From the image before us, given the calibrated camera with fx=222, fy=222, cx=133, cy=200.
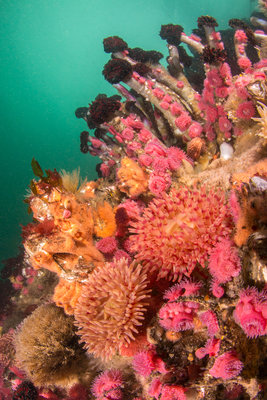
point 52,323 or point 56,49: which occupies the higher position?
point 56,49

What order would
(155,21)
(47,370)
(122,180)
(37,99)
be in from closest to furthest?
(47,370), (122,180), (155,21), (37,99)

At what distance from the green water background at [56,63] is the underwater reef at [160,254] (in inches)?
1358

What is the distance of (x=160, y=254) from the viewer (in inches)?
96.7

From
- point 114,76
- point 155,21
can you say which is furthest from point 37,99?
point 114,76

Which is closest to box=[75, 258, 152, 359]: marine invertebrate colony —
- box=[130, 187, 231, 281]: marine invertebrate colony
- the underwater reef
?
the underwater reef

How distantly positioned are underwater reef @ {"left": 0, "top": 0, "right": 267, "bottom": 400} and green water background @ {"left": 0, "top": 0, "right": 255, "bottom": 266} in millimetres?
34496

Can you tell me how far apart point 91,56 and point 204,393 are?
6922 inches

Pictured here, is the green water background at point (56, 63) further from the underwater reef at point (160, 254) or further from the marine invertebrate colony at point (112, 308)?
the marine invertebrate colony at point (112, 308)

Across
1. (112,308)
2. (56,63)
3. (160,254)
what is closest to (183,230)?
(160,254)

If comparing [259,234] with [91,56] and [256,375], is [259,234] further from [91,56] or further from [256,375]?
[91,56]

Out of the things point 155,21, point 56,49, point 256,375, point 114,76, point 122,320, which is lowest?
point 256,375

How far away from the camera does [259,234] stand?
174 cm

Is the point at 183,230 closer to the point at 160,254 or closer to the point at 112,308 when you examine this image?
the point at 160,254

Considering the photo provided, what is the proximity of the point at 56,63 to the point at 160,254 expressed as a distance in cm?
17475
